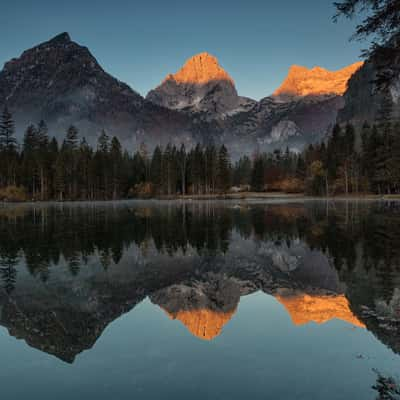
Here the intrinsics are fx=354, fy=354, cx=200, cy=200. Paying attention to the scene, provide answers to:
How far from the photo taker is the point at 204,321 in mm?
8266

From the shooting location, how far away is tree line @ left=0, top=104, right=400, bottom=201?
279ft

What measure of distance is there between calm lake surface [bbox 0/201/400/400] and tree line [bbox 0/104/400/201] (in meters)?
69.1

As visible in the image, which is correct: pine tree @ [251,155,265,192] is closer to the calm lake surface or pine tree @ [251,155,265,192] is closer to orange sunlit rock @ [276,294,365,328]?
the calm lake surface

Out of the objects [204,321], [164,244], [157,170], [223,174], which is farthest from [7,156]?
[204,321]

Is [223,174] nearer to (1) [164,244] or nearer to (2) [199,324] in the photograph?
(1) [164,244]

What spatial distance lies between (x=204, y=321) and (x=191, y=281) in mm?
3671

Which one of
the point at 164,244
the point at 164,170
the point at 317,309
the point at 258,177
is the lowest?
the point at 317,309

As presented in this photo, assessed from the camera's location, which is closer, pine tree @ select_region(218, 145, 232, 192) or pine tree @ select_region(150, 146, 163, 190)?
pine tree @ select_region(218, 145, 232, 192)

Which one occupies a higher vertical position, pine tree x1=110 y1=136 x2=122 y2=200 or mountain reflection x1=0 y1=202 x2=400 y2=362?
pine tree x1=110 y1=136 x2=122 y2=200

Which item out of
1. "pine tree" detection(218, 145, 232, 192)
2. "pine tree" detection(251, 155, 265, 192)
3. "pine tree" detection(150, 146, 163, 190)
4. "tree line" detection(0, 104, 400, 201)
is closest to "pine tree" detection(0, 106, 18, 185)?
"tree line" detection(0, 104, 400, 201)

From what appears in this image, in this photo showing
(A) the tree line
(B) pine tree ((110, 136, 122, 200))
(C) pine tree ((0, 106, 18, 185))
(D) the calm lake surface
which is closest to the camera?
(D) the calm lake surface

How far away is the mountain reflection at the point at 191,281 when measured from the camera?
8055 mm

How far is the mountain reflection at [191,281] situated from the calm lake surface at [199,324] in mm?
56

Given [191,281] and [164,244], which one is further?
[164,244]
